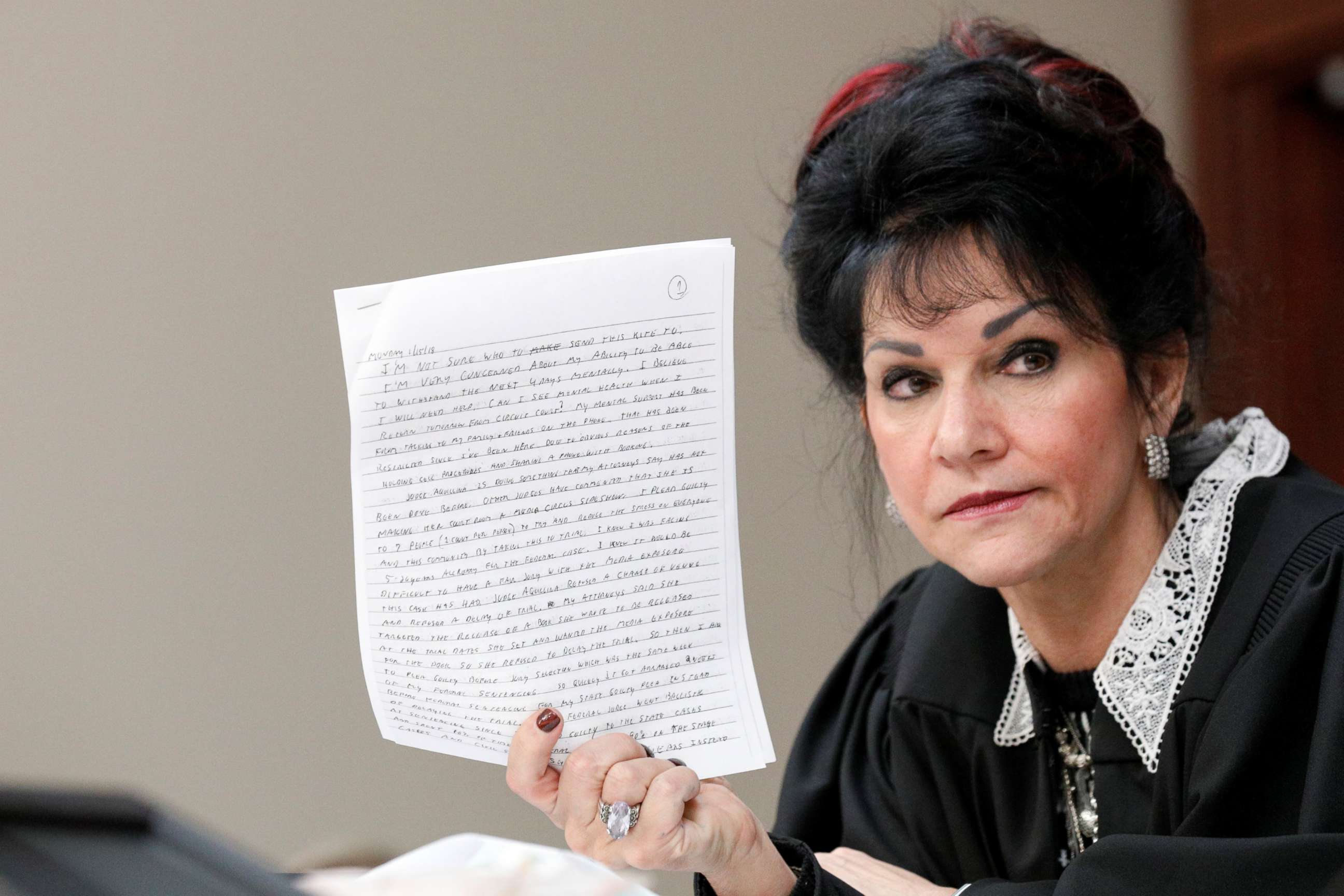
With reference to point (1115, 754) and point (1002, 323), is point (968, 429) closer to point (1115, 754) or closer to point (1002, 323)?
point (1002, 323)

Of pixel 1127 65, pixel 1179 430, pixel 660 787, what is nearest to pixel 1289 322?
pixel 1127 65

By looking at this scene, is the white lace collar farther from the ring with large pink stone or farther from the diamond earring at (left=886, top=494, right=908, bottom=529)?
the ring with large pink stone

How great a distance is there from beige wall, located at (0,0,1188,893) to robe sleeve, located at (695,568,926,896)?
0.43m

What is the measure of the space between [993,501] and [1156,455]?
0.24 meters

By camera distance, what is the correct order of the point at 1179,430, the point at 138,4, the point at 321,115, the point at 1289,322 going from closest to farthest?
the point at 1179,430 < the point at 138,4 < the point at 321,115 < the point at 1289,322

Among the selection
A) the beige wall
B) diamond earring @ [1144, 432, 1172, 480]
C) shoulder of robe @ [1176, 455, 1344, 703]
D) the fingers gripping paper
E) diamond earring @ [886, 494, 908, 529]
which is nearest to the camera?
the fingers gripping paper

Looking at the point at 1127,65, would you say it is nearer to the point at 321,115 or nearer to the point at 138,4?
the point at 321,115

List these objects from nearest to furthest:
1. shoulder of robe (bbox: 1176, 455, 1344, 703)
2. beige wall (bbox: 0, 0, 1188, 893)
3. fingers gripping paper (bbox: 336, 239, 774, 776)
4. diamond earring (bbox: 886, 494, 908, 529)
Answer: fingers gripping paper (bbox: 336, 239, 774, 776) → shoulder of robe (bbox: 1176, 455, 1344, 703) → diamond earring (bbox: 886, 494, 908, 529) → beige wall (bbox: 0, 0, 1188, 893)

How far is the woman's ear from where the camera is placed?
1.43m

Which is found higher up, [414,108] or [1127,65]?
[1127,65]

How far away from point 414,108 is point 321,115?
0.17 metres

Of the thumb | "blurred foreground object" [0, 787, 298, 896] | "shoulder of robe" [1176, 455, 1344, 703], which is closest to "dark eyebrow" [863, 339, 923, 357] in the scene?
"shoulder of robe" [1176, 455, 1344, 703]

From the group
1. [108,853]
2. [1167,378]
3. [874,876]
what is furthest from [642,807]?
[1167,378]

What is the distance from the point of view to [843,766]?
5.31 feet
